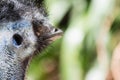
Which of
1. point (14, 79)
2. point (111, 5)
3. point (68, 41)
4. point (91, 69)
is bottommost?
point (91, 69)

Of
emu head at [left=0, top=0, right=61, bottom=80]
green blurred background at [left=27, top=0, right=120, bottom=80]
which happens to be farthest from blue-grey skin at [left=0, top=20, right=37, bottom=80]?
green blurred background at [left=27, top=0, right=120, bottom=80]

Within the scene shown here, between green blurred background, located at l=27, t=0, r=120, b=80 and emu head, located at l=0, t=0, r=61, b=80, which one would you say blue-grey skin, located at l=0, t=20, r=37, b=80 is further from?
green blurred background, located at l=27, t=0, r=120, b=80

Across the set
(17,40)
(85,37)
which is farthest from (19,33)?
(85,37)

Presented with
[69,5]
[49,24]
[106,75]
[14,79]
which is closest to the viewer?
[14,79]

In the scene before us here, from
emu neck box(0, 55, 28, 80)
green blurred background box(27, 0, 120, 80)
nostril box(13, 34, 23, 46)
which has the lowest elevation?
green blurred background box(27, 0, 120, 80)

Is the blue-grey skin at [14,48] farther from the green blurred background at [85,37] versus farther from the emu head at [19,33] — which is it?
the green blurred background at [85,37]

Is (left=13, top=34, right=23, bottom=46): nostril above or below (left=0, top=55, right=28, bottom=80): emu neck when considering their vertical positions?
above

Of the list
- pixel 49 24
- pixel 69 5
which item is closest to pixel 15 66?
pixel 49 24

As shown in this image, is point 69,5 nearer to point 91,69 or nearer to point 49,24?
point 91,69
